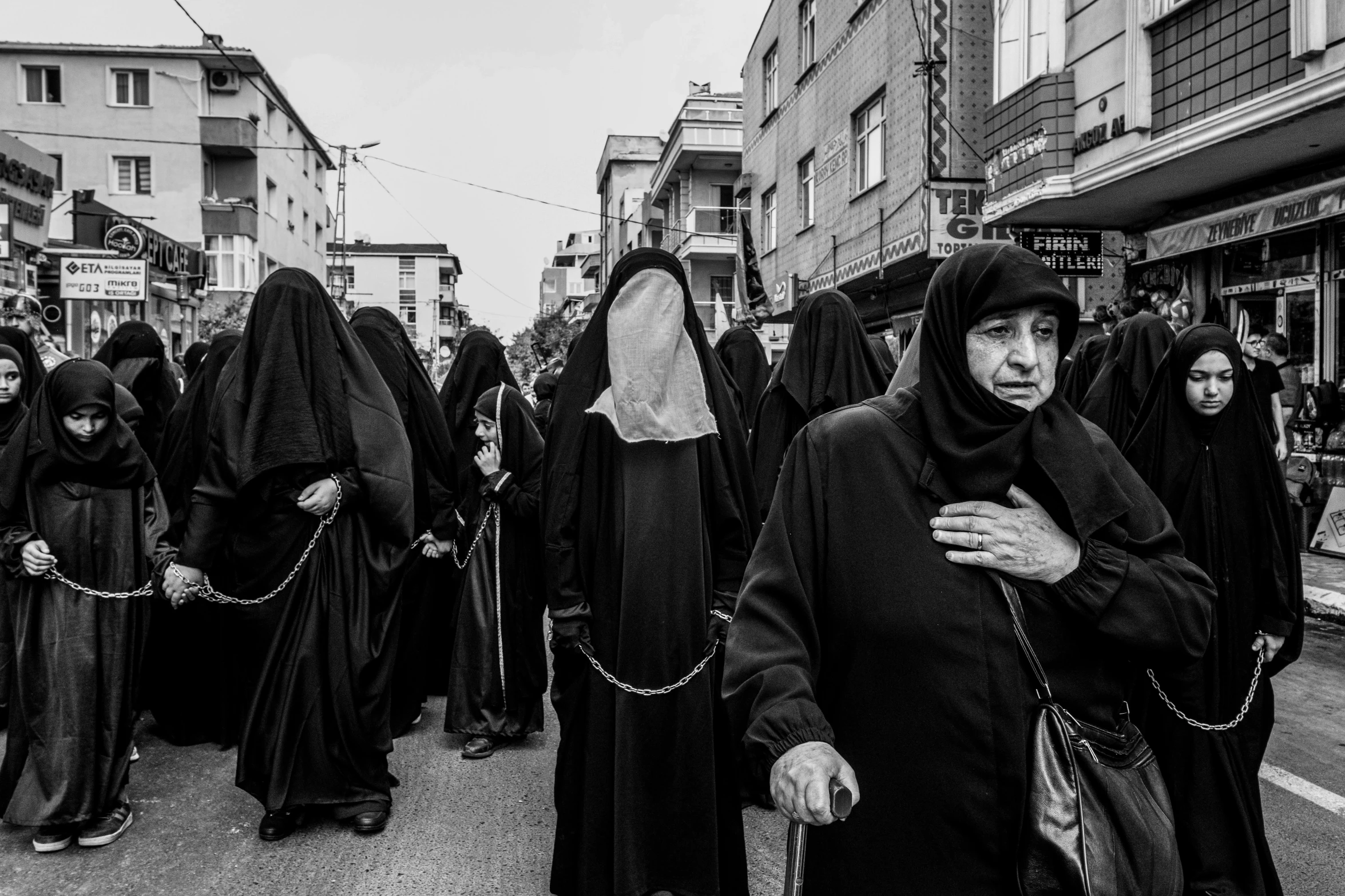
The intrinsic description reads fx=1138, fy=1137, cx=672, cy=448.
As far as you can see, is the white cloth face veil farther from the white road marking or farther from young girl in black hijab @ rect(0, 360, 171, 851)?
the white road marking

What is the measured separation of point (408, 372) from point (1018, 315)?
168 inches

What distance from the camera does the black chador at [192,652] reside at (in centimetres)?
564

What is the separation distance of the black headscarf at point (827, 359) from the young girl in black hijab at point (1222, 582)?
6.98ft

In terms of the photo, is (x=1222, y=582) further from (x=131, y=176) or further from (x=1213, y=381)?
(x=131, y=176)

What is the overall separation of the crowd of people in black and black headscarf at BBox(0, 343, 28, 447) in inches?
0.6

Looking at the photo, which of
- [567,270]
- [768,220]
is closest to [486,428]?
[768,220]

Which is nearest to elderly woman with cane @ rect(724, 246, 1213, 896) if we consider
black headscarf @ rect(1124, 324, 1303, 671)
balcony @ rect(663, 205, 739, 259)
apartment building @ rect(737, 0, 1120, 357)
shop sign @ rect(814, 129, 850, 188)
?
black headscarf @ rect(1124, 324, 1303, 671)

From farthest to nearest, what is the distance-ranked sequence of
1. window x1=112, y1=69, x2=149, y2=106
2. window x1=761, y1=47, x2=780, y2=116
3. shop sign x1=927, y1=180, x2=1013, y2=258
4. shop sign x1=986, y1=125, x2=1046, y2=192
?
1. window x1=112, y1=69, x2=149, y2=106
2. window x1=761, y1=47, x2=780, y2=116
3. shop sign x1=927, y1=180, x2=1013, y2=258
4. shop sign x1=986, y1=125, x2=1046, y2=192

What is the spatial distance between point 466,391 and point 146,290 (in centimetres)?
1354

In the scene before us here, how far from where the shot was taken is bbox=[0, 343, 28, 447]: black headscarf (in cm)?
549

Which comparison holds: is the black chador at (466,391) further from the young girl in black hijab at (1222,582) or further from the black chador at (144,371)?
the young girl in black hijab at (1222,582)

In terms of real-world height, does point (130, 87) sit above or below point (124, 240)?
above

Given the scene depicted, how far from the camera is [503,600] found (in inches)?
226

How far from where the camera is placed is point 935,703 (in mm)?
1971
